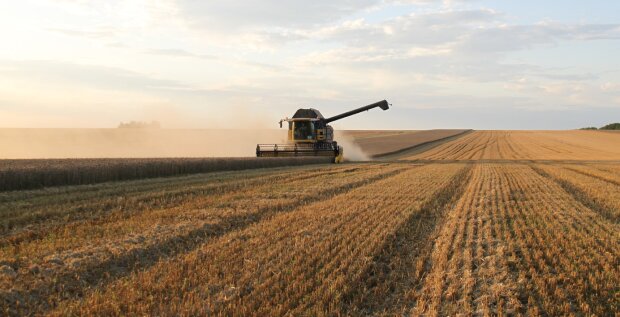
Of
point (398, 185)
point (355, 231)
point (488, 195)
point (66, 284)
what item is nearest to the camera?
point (66, 284)

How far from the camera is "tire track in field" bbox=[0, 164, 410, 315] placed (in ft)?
19.0

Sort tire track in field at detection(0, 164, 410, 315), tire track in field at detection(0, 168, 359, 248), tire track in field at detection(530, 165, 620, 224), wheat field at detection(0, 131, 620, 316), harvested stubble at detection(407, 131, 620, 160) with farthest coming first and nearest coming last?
harvested stubble at detection(407, 131, 620, 160) < tire track in field at detection(530, 165, 620, 224) < tire track in field at detection(0, 168, 359, 248) < wheat field at detection(0, 131, 620, 316) < tire track in field at detection(0, 164, 410, 315)

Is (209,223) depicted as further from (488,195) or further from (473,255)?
(488,195)

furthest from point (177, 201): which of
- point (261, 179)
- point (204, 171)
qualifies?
point (204, 171)

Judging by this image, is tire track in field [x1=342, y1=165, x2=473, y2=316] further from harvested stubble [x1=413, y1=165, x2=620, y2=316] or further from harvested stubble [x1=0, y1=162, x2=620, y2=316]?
harvested stubble [x1=413, y1=165, x2=620, y2=316]

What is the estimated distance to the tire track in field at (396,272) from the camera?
604cm

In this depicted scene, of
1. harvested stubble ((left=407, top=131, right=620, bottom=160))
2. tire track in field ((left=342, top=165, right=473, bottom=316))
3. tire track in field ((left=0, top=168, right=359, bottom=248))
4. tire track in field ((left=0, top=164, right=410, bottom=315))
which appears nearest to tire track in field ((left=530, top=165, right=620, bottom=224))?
tire track in field ((left=342, top=165, right=473, bottom=316))

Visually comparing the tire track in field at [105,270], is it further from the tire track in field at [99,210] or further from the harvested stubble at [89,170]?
the harvested stubble at [89,170]

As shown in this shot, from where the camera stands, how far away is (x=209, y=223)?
33.4 ft

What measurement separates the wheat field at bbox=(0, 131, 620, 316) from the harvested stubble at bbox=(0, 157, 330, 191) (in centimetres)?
132

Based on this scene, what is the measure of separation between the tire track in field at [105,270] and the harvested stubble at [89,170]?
7906 mm

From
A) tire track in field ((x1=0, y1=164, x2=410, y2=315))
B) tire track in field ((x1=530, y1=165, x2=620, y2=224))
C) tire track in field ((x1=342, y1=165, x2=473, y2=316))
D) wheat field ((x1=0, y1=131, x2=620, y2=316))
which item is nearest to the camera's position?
tire track in field ((x1=0, y1=164, x2=410, y2=315))

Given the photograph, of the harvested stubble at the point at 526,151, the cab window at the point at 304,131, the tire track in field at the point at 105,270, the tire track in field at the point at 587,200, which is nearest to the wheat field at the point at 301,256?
the tire track in field at the point at 105,270

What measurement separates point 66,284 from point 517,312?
521 cm
